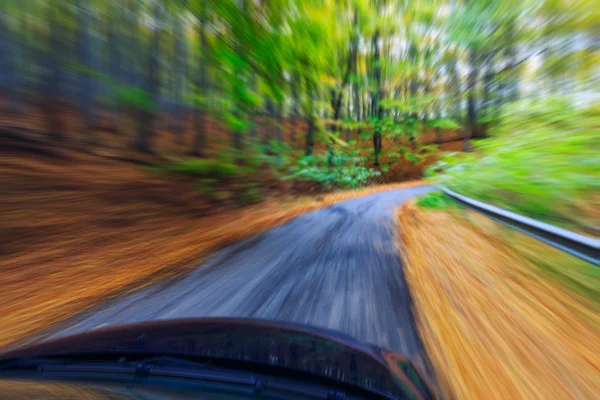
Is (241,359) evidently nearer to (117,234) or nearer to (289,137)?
(117,234)

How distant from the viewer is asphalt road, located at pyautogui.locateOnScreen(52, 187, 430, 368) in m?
2.14

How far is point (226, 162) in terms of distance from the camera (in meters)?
7.77

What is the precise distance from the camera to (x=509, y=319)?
7.14 feet

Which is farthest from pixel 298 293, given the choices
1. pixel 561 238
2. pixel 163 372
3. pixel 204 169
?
pixel 204 169

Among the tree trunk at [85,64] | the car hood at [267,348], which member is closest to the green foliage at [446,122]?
the tree trunk at [85,64]

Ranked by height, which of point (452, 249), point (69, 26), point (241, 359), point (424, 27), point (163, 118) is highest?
point (424, 27)

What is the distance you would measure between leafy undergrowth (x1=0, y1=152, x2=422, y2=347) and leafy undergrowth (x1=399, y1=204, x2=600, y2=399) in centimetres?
279

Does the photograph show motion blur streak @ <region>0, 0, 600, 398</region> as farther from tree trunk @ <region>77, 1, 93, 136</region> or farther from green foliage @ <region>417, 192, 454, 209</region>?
green foliage @ <region>417, 192, 454, 209</region>

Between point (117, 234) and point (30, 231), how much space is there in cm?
98

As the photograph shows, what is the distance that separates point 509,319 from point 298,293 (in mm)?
1689

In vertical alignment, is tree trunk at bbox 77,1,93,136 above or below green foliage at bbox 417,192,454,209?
above

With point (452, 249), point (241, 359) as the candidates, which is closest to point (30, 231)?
point (241, 359)

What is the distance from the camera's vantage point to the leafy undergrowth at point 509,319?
59.8 inches

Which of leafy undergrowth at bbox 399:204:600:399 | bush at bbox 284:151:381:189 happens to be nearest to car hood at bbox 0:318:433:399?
leafy undergrowth at bbox 399:204:600:399
